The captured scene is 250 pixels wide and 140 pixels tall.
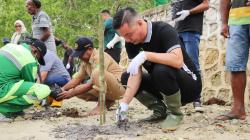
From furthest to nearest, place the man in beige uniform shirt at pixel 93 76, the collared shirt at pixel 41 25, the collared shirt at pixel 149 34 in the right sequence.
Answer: the collared shirt at pixel 41 25 < the man in beige uniform shirt at pixel 93 76 < the collared shirt at pixel 149 34

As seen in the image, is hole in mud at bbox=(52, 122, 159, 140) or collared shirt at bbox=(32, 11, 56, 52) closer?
hole in mud at bbox=(52, 122, 159, 140)

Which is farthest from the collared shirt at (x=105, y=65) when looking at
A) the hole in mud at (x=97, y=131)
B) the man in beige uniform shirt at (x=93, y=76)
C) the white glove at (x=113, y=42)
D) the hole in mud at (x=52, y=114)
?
the white glove at (x=113, y=42)

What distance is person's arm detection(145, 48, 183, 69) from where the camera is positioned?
3896 mm

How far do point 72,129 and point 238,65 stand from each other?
1542mm

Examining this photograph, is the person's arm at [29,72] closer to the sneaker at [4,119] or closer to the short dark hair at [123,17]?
the sneaker at [4,119]

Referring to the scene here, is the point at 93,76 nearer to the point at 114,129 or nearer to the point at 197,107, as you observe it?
the point at 197,107

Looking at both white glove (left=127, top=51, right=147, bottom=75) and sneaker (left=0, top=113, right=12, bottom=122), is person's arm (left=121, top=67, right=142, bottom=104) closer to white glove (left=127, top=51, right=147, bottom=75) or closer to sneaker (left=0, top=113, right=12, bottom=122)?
white glove (left=127, top=51, right=147, bottom=75)

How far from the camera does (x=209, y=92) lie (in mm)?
7035

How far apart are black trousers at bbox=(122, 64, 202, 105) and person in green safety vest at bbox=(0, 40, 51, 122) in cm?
109

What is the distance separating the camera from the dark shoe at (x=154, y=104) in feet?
14.5

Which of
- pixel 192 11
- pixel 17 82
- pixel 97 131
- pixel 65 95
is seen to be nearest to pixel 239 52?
pixel 192 11

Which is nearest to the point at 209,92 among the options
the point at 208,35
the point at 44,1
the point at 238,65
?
the point at 208,35

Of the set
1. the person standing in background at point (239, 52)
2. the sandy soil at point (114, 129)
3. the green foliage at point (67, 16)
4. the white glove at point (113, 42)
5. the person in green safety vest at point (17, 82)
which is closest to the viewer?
the sandy soil at point (114, 129)

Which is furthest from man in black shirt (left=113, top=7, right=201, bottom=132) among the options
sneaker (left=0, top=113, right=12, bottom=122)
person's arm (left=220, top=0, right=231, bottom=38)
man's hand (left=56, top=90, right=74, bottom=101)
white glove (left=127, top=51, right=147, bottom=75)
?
sneaker (left=0, top=113, right=12, bottom=122)
